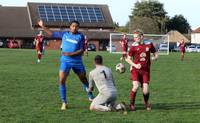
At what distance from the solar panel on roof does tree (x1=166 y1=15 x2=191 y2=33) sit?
5286 centimetres

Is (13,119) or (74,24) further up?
(74,24)

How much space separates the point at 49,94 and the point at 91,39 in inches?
3132

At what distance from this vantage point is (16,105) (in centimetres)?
1240

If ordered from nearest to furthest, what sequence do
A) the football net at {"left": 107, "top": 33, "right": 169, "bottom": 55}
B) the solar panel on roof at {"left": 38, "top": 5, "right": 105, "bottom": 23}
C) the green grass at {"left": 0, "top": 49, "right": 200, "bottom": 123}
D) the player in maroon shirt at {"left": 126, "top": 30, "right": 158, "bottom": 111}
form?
the green grass at {"left": 0, "top": 49, "right": 200, "bottom": 123}
the player in maroon shirt at {"left": 126, "top": 30, "right": 158, "bottom": 111}
the football net at {"left": 107, "top": 33, "right": 169, "bottom": 55}
the solar panel on roof at {"left": 38, "top": 5, "right": 105, "bottom": 23}

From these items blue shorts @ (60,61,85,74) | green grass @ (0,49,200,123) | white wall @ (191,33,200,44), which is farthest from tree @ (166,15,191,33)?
blue shorts @ (60,61,85,74)

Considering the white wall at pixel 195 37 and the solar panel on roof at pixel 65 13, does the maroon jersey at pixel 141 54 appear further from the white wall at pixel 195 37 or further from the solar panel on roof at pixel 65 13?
the white wall at pixel 195 37

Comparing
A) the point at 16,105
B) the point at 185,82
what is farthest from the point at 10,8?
the point at 16,105

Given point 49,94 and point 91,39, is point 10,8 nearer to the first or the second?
point 91,39

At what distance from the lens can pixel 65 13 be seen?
301 ft

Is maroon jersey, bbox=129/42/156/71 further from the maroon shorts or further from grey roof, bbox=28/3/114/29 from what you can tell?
grey roof, bbox=28/3/114/29

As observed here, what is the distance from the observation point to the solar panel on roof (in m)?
91.2

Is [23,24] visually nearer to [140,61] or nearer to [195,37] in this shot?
[195,37]

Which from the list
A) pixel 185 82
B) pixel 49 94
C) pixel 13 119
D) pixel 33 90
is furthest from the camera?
pixel 185 82

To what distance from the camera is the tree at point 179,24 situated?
478ft
